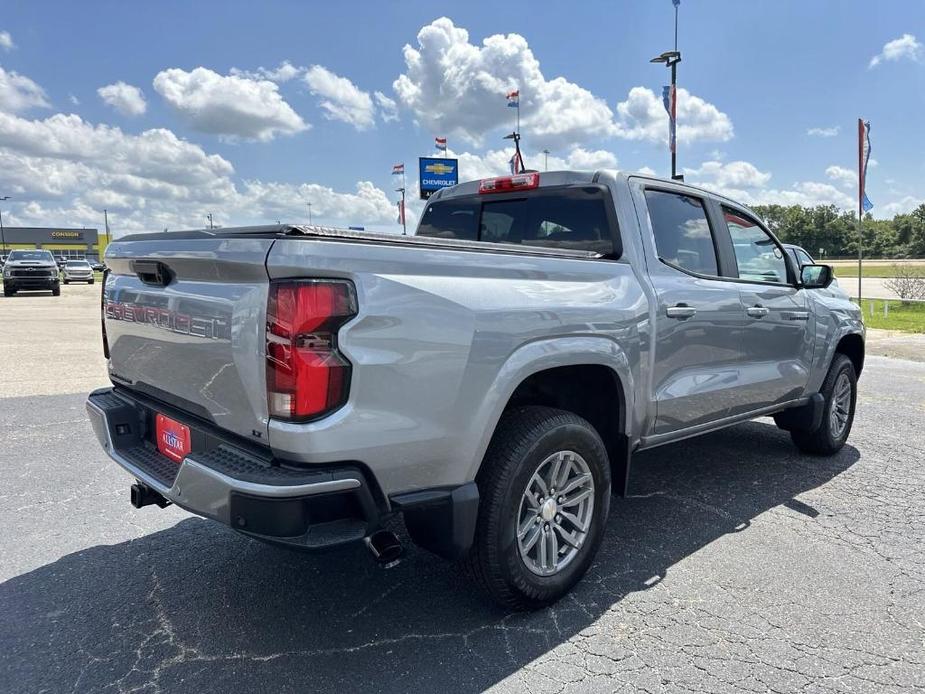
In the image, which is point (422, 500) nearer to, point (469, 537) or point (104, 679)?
point (469, 537)

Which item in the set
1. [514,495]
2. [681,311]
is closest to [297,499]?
[514,495]

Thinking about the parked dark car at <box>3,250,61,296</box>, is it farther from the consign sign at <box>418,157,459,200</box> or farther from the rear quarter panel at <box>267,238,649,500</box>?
the rear quarter panel at <box>267,238,649,500</box>

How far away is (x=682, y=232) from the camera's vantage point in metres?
3.84

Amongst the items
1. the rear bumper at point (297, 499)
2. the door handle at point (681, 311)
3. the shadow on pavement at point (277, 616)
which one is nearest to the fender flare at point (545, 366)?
the rear bumper at point (297, 499)

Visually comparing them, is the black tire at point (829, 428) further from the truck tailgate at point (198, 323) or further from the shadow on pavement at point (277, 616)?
the truck tailgate at point (198, 323)

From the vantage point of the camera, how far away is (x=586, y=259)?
123 inches

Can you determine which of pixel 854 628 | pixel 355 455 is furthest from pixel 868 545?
pixel 355 455

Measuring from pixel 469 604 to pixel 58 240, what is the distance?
361 ft

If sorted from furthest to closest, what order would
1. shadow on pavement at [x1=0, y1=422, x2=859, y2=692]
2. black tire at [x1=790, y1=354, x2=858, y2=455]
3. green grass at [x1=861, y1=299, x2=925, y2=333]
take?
green grass at [x1=861, y1=299, x2=925, y2=333], black tire at [x1=790, y1=354, x2=858, y2=455], shadow on pavement at [x1=0, y1=422, x2=859, y2=692]

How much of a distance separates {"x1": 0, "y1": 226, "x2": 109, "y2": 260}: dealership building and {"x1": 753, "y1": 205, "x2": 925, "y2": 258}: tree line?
320 feet

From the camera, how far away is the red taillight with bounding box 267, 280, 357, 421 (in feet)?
6.91

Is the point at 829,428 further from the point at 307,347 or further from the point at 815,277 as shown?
the point at 307,347

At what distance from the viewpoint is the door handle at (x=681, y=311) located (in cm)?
344

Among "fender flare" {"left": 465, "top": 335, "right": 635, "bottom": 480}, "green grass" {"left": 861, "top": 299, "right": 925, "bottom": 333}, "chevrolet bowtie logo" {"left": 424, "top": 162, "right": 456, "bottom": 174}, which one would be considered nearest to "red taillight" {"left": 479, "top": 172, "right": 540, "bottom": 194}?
"fender flare" {"left": 465, "top": 335, "right": 635, "bottom": 480}
